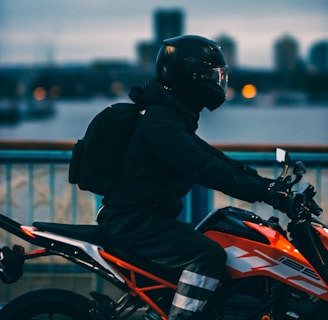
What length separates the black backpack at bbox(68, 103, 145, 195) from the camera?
340cm

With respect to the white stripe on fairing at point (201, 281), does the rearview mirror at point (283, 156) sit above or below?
above

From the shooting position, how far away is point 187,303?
11.0 ft

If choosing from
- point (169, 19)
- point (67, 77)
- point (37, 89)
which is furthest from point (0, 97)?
point (169, 19)

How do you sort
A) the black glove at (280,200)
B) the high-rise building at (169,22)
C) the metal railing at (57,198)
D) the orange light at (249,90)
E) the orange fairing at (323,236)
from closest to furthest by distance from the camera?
the black glove at (280,200) < the orange fairing at (323,236) < the orange light at (249,90) < the metal railing at (57,198) < the high-rise building at (169,22)

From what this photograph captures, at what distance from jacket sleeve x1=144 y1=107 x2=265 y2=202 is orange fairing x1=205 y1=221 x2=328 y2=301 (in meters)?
0.27

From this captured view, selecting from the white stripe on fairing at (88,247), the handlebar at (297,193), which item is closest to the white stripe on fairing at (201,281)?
the white stripe on fairing at (88,247)

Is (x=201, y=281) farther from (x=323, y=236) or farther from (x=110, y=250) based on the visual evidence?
(x=323, y=236)

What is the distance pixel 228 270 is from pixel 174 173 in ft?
1.51

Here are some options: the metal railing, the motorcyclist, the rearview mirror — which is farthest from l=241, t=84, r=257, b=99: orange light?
the rearview mirror

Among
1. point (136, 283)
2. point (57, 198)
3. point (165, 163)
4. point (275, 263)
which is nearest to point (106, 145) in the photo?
point (165, 163)

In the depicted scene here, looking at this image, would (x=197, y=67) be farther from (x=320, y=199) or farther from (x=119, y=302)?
(x=320, y=199)

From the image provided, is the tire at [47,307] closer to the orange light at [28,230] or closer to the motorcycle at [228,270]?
the motorcycle at [228,270]

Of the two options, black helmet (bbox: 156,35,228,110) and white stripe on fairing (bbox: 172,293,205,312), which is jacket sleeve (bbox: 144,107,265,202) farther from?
white stripe on fairing (bbox: 172,293,205,312)

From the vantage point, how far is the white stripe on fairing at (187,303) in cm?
334
